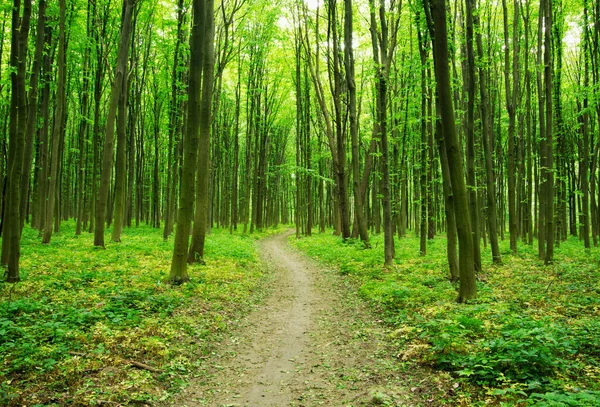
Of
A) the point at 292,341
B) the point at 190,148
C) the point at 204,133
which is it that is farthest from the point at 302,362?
the point at 204,133

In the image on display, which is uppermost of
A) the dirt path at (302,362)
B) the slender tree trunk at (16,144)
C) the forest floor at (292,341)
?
the slender tree trunk at (16,144)

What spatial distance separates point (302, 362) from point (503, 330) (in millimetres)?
3119

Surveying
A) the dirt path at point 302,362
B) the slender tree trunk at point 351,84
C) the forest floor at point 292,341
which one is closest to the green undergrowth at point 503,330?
the forest floor at point 292,341

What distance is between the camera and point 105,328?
5527mm

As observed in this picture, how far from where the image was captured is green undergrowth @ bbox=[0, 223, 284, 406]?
13.5 ft

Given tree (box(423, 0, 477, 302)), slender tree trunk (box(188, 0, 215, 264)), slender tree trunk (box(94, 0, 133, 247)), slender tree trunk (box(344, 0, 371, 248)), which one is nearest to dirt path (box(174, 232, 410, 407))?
tree (box(423, 0, 477, 302))

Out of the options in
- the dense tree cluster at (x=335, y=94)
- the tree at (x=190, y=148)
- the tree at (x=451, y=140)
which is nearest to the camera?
the tree at (x=451, y=140)

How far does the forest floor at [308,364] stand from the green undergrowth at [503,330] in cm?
39

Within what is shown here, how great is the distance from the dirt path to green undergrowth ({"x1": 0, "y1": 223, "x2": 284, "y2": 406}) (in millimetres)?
476

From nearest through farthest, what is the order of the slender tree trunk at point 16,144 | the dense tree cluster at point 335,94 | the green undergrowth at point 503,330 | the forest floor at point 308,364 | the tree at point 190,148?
the green undergrowth at point 503,330
the forest floor at point 308,364
the slender tree trunk at point 16,144
the dense tree cluster at point 335,94
the tree at point 190,148

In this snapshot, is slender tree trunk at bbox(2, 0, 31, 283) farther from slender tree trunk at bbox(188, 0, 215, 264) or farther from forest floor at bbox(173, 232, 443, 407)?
forest floor at bbox(173, 232, 443, 407)

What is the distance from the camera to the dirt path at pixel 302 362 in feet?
14.5

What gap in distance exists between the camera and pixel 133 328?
230 inches

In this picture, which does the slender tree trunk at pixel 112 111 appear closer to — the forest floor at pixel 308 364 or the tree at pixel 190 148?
the tree at pixel 190 148
